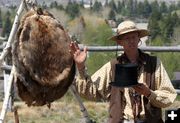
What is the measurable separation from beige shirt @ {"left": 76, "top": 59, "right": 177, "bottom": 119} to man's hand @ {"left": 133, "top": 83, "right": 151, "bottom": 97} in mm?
46

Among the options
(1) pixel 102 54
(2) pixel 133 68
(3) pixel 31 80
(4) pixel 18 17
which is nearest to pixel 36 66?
(3) pixel 31 80

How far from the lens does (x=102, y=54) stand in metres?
7.36

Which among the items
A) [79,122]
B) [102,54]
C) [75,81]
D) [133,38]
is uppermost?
[133,38]

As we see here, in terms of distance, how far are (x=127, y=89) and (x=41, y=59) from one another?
0.65 metres

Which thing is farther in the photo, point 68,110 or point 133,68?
point 68,110

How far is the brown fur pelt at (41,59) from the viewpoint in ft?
12.4

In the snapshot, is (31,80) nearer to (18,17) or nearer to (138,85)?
(18,17)

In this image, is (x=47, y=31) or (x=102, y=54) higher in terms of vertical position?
(x=47, y=31)

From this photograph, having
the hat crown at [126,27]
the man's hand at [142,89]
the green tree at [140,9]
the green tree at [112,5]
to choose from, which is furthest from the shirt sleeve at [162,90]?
the green tree at [112,5]

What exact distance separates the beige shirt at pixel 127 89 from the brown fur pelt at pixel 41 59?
160 millimetres

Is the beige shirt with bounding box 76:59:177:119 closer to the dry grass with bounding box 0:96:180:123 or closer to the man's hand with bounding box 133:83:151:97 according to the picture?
the man's hand with bounding box 133:83:151:97

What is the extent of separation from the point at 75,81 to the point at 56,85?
0.25 meters

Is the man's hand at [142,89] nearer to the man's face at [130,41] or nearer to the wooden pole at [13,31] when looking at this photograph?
the man's face at [130,41]

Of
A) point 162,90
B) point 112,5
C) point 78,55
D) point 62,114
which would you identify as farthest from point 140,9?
point 78,55
